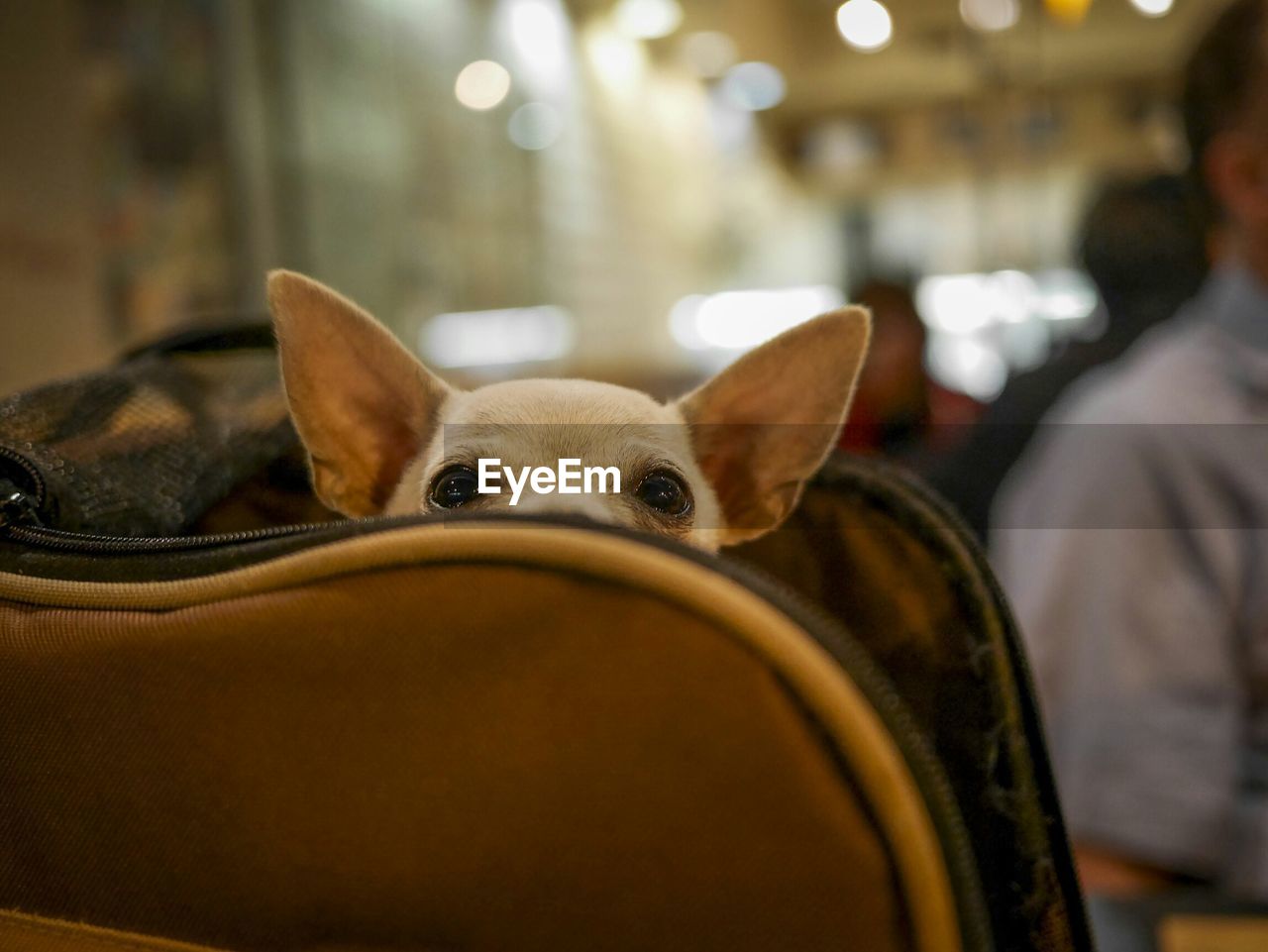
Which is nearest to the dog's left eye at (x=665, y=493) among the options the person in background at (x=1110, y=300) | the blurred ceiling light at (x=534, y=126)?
the person in background at (x=1110, y=300)

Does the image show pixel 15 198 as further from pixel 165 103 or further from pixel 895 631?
pixel 895 631

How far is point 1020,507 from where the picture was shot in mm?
1374

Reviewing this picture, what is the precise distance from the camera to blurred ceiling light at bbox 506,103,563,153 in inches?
97.1

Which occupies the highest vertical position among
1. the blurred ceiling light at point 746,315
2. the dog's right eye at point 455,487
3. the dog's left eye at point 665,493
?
the blurred ceiling light at point 746,315

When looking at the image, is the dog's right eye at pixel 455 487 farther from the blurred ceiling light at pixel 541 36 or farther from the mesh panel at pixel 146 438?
the blurred ceiling light at pixel 541 36

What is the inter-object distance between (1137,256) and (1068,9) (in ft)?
1.34

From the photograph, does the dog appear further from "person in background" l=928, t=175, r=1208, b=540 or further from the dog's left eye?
"person in background" l=928, t=175, r=1208, b=540

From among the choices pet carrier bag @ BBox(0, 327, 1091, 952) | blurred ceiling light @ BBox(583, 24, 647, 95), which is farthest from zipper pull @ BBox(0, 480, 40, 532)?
blurred ceiling light @ BBox(583, 24, 647, 95)

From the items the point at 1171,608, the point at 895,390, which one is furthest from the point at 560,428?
the point at 1171,608

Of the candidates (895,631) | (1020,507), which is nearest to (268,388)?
(895,631)

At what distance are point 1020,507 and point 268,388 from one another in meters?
1.02

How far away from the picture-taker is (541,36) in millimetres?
2070

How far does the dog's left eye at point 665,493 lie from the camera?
62 centimetres

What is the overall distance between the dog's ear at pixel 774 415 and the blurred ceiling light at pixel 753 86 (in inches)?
57.5
